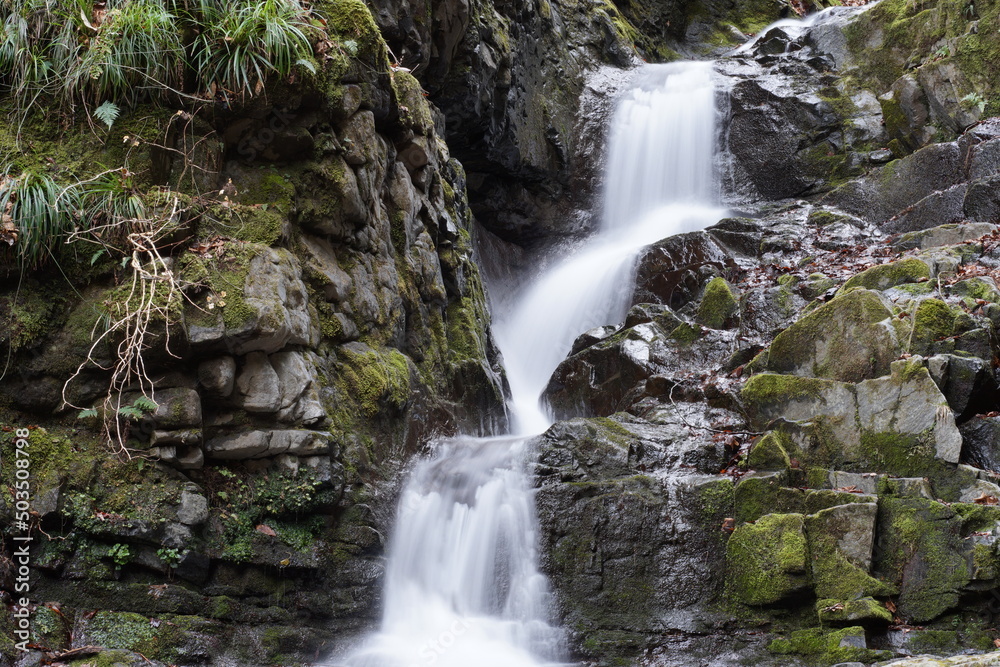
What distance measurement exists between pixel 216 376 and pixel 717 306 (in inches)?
246

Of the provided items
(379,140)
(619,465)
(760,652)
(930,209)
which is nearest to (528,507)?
(619,465)

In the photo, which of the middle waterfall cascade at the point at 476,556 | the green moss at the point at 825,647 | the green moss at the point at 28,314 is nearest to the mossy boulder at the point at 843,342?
the green moss at the point at 825,647

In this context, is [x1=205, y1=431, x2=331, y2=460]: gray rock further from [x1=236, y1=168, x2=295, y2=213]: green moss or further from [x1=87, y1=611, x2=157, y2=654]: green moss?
[x1=236, y1=168, x2=295, y2=213]: green moss

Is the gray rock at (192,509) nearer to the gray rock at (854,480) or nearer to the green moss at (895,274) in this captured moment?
the gray rock at (854,480)

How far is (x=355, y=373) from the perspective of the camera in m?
6.48

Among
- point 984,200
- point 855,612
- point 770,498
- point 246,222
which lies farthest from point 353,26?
point 984,200


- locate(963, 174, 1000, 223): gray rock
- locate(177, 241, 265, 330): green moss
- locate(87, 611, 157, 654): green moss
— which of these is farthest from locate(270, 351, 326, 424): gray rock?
locate(963, 174, 1000, 223): gray rock

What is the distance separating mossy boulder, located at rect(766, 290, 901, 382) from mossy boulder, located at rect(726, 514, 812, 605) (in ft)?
5.69

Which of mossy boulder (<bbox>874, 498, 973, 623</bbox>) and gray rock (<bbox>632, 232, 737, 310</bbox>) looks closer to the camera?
mossy boulder (<bbox>874, 498, 973, 623</bbox>)

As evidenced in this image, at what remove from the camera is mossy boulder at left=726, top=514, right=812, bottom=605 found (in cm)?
504

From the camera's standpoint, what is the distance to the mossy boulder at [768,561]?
5.04 metres

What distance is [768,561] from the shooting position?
5.17 meters

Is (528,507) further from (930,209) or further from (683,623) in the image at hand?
(930,209)

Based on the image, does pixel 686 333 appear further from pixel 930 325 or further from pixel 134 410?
pixel 134 410
